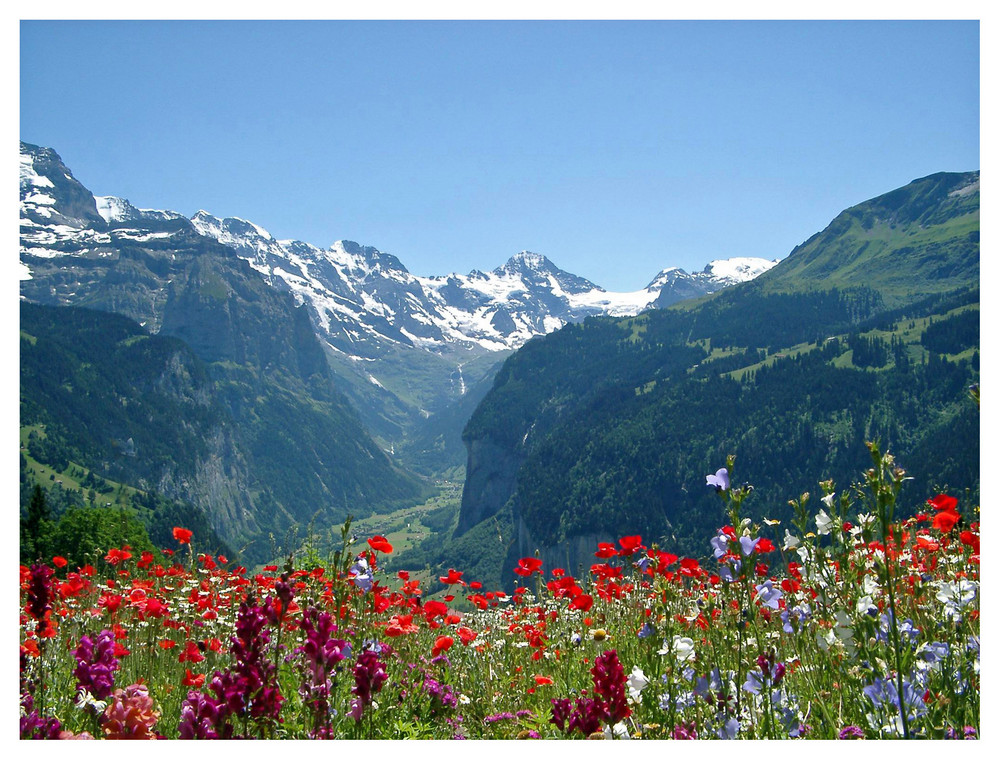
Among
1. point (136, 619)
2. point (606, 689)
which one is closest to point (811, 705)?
point (606, 689)

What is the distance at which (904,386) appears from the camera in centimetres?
18112

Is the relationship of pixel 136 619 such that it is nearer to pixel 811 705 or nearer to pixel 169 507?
pixel 811 705

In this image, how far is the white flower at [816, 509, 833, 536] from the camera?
321 cm

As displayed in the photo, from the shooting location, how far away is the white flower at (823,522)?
3205mm

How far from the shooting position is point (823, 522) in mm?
3256

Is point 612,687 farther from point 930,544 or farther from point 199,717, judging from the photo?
point 930,544

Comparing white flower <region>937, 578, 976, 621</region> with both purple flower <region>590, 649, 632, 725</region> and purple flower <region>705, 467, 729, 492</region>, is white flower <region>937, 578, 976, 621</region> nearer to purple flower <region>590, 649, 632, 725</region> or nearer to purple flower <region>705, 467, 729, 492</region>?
purple flower <region>705, 467, 729, 492</region>

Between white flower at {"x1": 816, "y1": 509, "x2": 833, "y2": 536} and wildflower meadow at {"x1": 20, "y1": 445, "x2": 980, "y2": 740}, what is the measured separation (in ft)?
0.04

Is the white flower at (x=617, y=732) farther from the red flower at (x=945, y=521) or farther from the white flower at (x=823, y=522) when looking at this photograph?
the red flower at (x=945, y=521)

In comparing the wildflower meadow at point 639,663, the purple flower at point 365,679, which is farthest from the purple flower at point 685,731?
the purple flower at point 365,679

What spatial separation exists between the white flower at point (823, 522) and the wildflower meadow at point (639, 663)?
0.01 metres

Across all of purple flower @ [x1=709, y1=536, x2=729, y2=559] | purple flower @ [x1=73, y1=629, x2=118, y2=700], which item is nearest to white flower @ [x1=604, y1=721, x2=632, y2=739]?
purple flower @ [x1=709, y1=536, x2=729, y2=559]

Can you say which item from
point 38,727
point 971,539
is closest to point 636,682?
point 971,539
